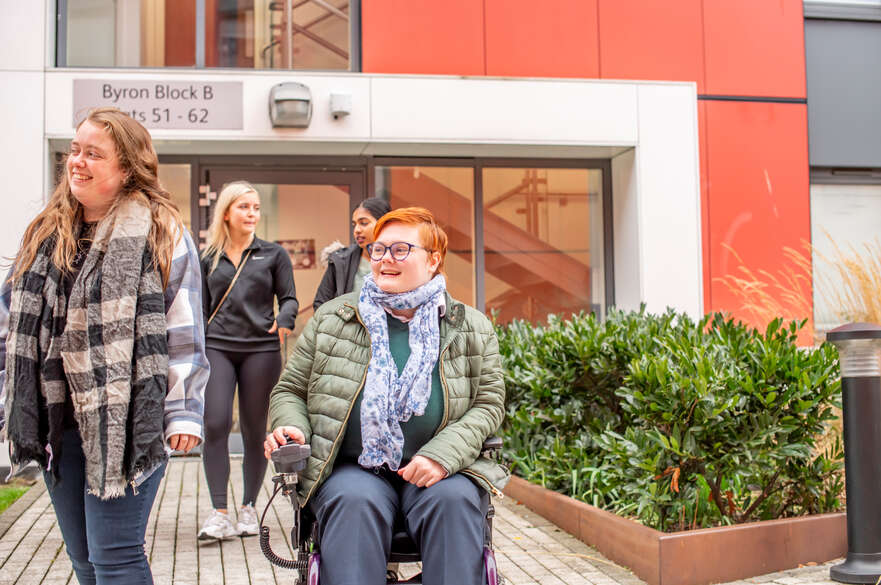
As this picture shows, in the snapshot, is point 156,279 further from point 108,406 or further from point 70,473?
point 70,473

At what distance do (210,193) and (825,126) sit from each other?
641 cm

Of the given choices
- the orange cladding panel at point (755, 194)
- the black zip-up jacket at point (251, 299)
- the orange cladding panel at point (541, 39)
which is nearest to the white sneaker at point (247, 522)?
the black zip-up jacket at point (251, 299)

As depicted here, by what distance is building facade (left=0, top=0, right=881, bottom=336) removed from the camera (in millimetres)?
8031

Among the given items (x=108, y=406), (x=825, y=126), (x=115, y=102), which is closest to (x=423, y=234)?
(x=108, y=406)

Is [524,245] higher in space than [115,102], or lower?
lower

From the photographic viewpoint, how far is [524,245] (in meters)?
9.23

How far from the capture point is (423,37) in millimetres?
8805

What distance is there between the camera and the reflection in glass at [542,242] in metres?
9.19

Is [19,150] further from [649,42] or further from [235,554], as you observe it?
[649,42]

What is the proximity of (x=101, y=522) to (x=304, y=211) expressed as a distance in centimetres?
641

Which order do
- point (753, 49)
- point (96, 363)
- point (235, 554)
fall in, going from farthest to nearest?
1. point (753, 49)
2. point (235, 554)
3. point (96, 363)

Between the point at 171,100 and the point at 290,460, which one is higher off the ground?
the point at 171,100

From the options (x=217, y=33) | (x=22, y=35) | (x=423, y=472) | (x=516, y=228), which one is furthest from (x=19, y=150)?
(x=423, y=472)

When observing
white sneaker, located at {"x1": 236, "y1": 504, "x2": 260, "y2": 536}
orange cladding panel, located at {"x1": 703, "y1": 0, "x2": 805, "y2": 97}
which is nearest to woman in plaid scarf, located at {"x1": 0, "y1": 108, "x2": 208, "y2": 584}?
white sneaker, located at {"x1": 236, "y1": 504, "x2": 260, "y2": 536}
